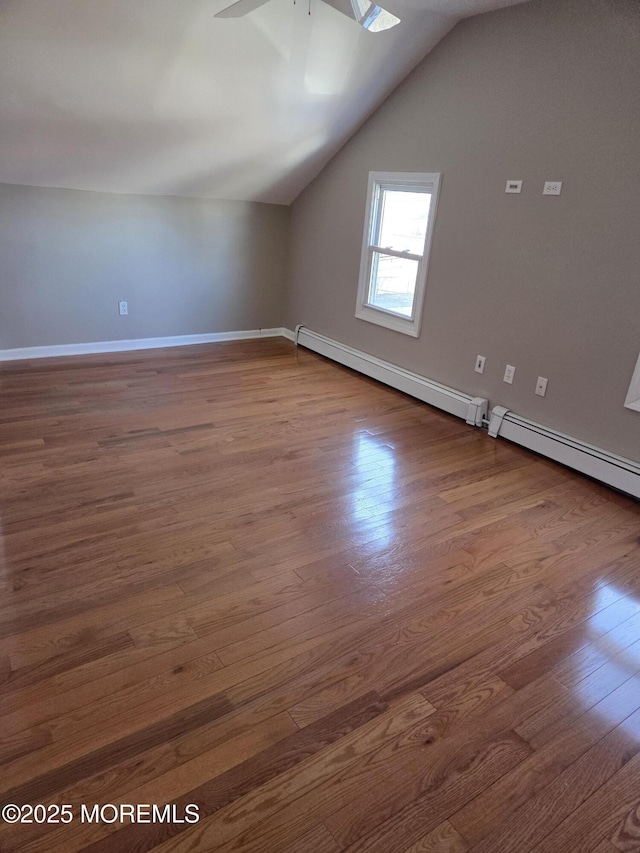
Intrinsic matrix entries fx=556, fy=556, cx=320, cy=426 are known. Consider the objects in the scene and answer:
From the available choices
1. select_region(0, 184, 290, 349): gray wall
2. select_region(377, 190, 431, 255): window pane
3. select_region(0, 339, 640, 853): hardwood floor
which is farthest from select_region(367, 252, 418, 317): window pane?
select_region(0, 339, 640, 853): hardwood floor

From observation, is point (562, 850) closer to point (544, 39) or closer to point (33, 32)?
point (544, 39)

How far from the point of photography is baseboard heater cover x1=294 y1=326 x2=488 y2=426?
3.79 metres

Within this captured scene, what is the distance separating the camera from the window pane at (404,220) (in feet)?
13.3

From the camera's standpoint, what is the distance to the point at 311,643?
1.87 meters

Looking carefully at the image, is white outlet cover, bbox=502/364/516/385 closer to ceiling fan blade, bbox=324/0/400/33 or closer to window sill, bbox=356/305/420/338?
window sill, bbox=356/305/420/338

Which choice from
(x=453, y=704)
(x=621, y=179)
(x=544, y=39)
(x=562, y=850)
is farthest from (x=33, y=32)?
(x=562, y=850)

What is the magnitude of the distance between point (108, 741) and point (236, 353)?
3886 millimetres

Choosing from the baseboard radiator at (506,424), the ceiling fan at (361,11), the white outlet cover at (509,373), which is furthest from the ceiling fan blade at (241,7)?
the baseboard radiator at (506,424)

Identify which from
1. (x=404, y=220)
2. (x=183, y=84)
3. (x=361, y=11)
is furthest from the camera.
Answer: (x=404, y=220)

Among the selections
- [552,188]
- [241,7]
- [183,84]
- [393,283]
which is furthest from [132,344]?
[552,188]

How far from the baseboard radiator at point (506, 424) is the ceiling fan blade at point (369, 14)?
7.22 ft

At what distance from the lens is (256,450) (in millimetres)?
3207

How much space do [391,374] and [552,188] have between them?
1736mm

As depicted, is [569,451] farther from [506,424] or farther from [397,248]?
[397,248]
